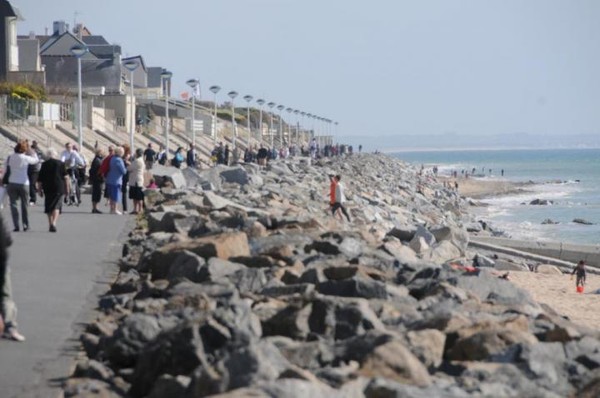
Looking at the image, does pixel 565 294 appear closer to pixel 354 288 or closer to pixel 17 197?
pixel 17 197

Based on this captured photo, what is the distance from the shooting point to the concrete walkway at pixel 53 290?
8.61m

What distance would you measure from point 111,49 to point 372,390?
82943 mm

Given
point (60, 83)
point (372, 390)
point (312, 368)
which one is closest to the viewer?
point (372, 390)

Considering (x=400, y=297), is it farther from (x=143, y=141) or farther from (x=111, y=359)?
(x=143, y=141)

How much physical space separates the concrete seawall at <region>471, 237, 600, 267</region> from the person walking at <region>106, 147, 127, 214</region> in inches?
607

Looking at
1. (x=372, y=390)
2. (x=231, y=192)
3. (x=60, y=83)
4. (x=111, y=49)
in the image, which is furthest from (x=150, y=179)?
(x=111, y=49)

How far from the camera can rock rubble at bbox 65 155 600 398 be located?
7.29 metres

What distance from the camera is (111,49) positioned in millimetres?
88000

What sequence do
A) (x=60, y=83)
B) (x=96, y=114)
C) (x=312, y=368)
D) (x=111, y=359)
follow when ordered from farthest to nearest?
(x=60, y=83) → (x=96, y=114) → (x=111, y=359) → (x=312, y=368)

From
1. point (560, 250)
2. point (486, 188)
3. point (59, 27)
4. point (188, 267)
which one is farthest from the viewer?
point (486, 188)

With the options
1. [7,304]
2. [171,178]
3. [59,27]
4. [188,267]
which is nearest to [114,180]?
[171,178]

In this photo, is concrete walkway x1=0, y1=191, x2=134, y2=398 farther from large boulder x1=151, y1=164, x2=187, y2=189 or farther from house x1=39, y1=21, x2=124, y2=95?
house x1=39, y1=21, x2=124, y2=95

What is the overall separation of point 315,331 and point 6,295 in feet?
7.01

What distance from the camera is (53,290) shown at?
12.6 meters
